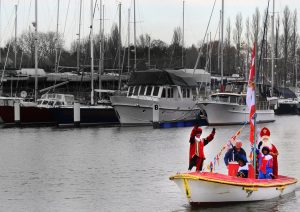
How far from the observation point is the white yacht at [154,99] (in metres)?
Result: 63.8

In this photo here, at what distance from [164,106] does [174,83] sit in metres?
2.29

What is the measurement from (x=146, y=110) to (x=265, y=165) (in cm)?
4142

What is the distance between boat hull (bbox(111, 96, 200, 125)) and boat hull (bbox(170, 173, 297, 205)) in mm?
40550

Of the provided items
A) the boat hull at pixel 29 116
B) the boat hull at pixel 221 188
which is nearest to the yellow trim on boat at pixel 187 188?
the boat hull at pixel 221 188

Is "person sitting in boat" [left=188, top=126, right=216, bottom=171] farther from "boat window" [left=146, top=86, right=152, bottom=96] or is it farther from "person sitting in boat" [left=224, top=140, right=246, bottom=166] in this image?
"boat window" [left=146, top=86, right=152, bottom=96]

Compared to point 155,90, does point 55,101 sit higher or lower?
lower

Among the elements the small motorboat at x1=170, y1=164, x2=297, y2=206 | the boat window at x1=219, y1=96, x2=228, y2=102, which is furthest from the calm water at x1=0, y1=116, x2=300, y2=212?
the boat window at x1=219, y1=96, x2=228, y2=102

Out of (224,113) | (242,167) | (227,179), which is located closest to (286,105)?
(224,113)

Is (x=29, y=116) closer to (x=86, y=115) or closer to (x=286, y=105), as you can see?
(x=86, y=115)

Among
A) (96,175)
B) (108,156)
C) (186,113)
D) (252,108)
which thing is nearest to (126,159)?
(108,156)

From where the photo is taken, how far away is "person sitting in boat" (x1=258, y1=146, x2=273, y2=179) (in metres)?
23.2

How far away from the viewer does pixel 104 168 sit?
114ft

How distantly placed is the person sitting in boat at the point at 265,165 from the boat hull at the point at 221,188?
1.09 feet

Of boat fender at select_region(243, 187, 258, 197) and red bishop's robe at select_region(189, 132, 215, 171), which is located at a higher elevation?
red bishop's robe at select_region(189, 132, 215, 171)
